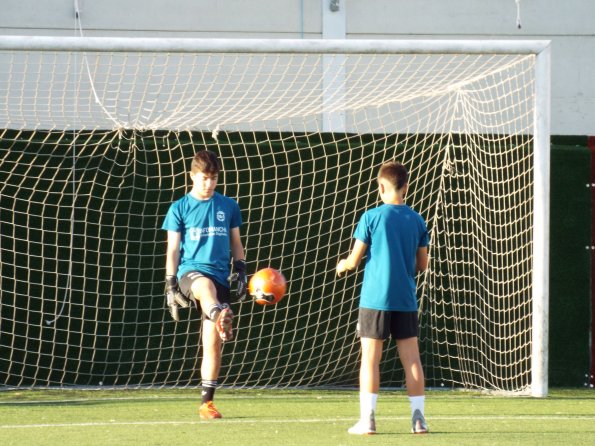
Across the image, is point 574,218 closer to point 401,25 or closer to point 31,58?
point 401,25

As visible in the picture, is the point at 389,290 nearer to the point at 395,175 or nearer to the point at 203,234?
the point at 395,175

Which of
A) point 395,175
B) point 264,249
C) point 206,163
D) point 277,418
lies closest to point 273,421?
point 277,418

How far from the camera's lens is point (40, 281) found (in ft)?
29.7

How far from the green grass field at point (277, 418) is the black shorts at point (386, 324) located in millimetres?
548

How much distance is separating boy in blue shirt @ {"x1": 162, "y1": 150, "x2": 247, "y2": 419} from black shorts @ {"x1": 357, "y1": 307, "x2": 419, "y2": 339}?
1.00 meters

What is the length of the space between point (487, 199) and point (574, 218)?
855 mm

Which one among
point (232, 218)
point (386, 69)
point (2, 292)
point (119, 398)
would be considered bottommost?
point (119, 398)

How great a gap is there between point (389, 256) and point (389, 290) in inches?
7.4

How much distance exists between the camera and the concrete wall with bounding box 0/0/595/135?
1295cm

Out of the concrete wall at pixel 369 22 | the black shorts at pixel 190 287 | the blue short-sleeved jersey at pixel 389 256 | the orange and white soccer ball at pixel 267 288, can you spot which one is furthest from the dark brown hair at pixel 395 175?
the concrete wall at pixel 369 22

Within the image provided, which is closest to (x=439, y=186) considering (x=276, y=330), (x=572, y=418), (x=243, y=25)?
(x=276, y=330)

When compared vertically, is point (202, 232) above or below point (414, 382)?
above

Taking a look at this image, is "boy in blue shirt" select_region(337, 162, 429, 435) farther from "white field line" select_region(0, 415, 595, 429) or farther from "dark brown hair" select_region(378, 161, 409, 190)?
"white field line" select_region(0, 415, 595, 429)

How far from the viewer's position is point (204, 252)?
6.89 m
